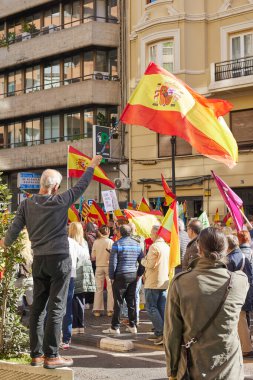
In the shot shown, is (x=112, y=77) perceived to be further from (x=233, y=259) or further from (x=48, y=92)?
(x=233, y=259)

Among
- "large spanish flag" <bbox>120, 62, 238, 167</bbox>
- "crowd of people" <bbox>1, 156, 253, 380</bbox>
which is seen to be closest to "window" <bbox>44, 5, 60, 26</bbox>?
"large spanish flag" <bbox>120, 62, 238, 167</bbox>

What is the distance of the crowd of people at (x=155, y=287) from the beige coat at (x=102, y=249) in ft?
5.46

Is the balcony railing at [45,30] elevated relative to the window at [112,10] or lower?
lower

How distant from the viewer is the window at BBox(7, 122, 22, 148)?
32688 millimetres

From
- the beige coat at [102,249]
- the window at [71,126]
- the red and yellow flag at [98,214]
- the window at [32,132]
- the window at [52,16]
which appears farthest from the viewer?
the window at [32,132]

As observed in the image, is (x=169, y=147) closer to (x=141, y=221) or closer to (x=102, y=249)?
(x=102, y=249)

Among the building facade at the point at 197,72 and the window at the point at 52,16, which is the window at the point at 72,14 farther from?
the building facade at the point at 197,72

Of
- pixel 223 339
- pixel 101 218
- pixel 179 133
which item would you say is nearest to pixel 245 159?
pixel 101 218

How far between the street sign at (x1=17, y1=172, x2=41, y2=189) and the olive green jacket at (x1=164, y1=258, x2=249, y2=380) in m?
26.0

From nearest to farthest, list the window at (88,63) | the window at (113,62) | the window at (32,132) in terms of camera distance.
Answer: the window at (113,62), the window at (88,63), the window at (32,132)

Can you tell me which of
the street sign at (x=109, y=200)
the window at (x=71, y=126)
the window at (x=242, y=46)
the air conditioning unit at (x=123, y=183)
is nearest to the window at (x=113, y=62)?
the window at (x=71, y=126)

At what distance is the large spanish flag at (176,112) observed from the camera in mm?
9828

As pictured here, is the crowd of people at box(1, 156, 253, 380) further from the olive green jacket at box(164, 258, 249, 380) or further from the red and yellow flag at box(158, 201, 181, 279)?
the red and yellow flag at box(158, 201, 181, 279)

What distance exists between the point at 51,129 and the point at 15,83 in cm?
400
